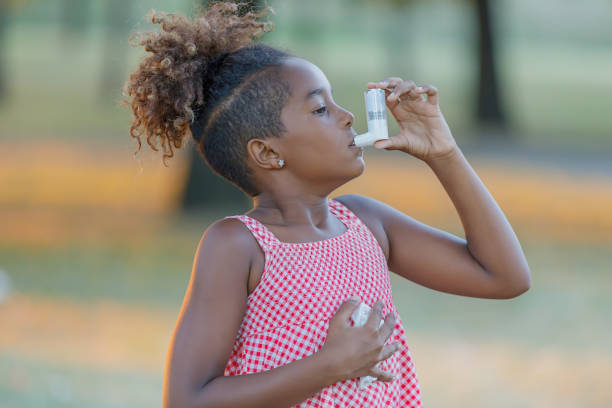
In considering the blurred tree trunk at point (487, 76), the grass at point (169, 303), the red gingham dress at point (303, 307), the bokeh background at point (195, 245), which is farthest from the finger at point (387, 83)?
the blurred tree trunk at point (487, 76)

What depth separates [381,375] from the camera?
6.47ft

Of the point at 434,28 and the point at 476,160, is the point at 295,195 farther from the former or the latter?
the point at 434,28

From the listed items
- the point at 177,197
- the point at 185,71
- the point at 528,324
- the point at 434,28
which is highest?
the point at 185,71

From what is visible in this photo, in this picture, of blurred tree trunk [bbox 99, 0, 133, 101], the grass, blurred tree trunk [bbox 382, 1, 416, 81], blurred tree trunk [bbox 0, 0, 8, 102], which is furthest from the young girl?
blurred tree trunk [bbox 382, 1, 416, 81]

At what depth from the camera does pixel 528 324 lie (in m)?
6.46

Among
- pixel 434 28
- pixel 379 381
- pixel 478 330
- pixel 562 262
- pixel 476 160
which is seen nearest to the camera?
pixel 379 381

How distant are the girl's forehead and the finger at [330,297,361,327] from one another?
482mm

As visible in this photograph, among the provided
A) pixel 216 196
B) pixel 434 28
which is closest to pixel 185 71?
pixel 216 196

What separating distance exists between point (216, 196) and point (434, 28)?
37784mm

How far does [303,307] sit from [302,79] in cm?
53

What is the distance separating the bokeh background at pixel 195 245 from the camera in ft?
17.1

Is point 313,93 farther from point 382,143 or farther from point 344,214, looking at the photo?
point 344,214

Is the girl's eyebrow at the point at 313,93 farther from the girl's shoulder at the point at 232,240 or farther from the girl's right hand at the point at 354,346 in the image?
the girl's right hand at the point at 354,346

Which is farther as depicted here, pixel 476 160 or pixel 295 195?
pixel 476 160
